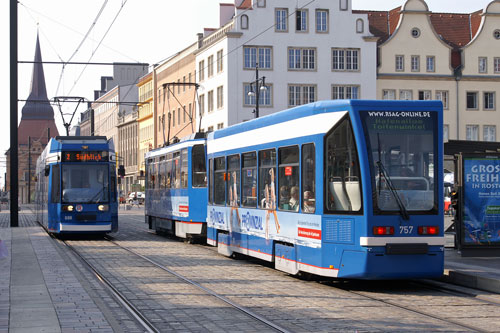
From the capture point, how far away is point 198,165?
2348cm

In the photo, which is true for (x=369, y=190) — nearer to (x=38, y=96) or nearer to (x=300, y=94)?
(x=300, y=94)

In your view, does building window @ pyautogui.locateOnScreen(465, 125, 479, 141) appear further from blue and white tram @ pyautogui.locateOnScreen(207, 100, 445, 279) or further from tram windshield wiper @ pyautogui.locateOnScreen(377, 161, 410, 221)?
tram windshield wiper @ pyautogui.locateOnScreen(377, 161, 410, 221)

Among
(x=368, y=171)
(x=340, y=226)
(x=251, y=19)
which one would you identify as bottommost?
(x=340, y=226)

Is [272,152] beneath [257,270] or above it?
above

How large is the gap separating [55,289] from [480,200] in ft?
29.8

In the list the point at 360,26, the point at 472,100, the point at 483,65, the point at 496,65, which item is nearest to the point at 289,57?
the point at 360,26

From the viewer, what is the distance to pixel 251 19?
6444cm

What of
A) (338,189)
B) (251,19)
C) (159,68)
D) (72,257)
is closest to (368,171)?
(338,189)

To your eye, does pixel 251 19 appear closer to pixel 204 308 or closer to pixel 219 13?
pixel 219 13

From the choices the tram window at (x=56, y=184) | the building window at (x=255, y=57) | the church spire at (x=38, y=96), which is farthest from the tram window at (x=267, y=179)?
the church spire at (x=38, y=96)

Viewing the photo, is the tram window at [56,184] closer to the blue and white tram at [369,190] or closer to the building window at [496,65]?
the blue and white tram at [369,190]

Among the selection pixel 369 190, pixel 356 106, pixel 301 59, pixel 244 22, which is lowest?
pixel 369 190

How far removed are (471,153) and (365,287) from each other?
494 cm

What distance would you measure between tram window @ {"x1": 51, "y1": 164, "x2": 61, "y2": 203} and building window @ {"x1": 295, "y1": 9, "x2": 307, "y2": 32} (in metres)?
41.2
